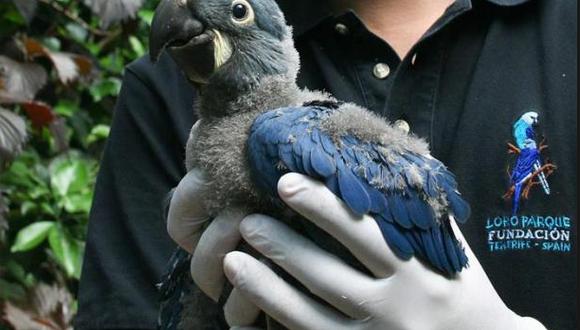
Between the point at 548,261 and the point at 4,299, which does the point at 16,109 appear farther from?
the point at 548,261

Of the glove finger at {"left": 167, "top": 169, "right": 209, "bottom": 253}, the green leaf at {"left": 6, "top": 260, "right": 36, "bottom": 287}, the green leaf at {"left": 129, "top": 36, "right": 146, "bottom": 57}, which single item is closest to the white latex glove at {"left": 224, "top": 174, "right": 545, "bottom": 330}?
the glove finger at {"left": 167, "top": 169, "right": 209, "bottom": 253}

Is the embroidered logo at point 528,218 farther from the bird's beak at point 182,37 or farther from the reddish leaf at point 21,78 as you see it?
the reddish leaf at point 21,78

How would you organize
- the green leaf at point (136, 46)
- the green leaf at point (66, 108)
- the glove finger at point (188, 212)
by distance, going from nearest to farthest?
the glove finger at point (188, 212), the green leaf at point (66, 108), the green leaf at point (136, 46)

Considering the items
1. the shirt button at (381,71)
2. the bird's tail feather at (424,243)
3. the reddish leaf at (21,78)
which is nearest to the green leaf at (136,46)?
the reddish leaf at (21,78)

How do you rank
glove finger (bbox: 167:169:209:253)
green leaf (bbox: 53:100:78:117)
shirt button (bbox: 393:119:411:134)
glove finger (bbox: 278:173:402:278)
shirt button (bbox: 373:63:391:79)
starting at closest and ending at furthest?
glove finger (bbox: 278:173:402:278) < glove finger (bbox: 167:169:209:253) < shirt button (bbox: 393:119:411:134) < shirt button (bbox: 373:63:391:79) < green leaf (bbox: 53:100:78:117)

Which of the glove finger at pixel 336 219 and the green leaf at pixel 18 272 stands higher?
the glove finger at pixel 336 219

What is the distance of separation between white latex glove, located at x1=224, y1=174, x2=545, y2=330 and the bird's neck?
0.12 meters

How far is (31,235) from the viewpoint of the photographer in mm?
2615

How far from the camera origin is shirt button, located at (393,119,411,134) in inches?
61.5

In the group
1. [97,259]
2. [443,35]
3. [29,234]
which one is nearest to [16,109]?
[29,234]

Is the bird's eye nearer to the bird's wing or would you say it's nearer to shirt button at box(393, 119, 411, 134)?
the bird's wing

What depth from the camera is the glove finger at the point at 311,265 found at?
136cm

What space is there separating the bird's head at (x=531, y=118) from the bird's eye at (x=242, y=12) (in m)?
0.44

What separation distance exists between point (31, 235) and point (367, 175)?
1.45 m
